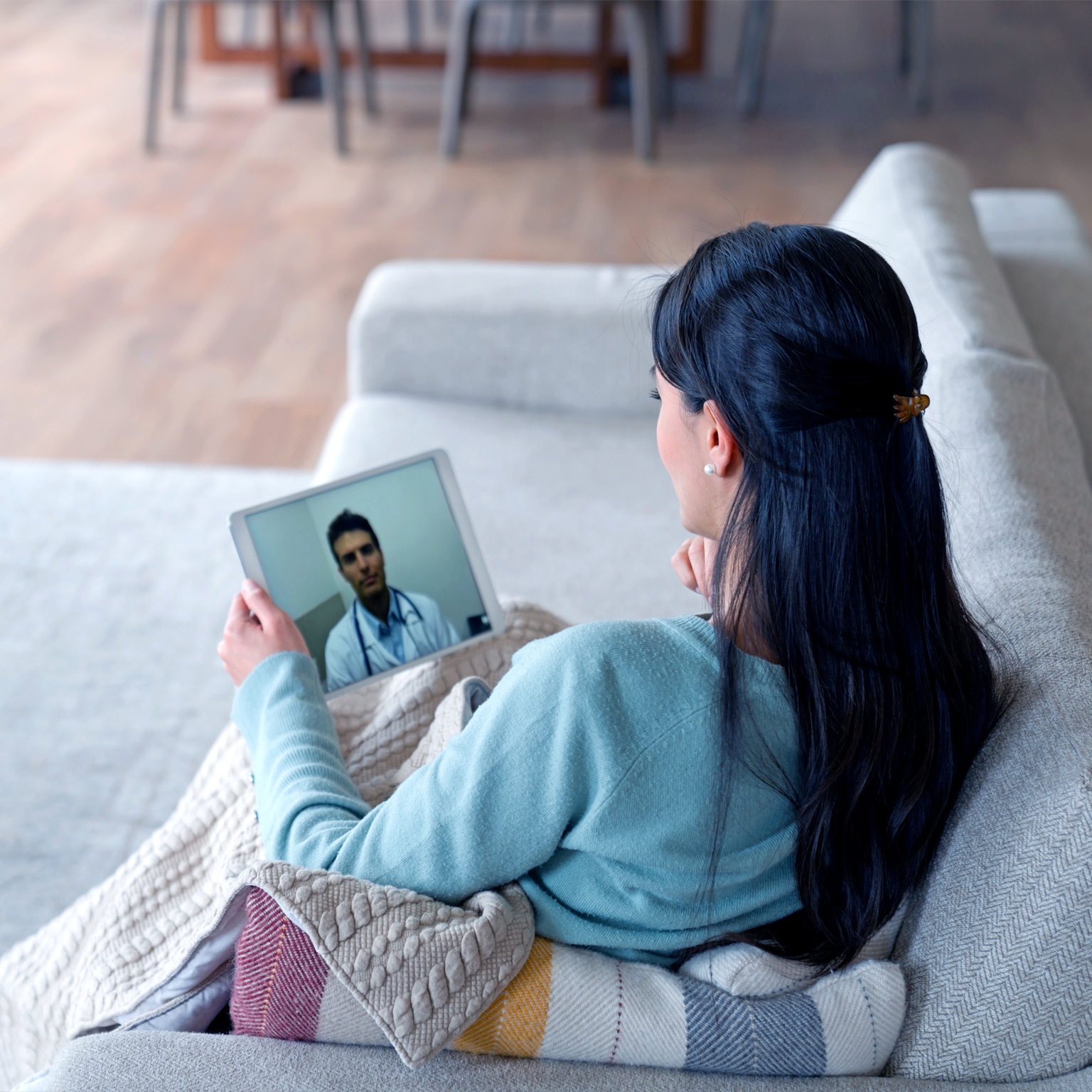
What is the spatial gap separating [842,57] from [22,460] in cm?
366

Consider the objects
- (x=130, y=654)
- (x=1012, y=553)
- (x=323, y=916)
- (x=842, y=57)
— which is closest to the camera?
(x=323, y=916)

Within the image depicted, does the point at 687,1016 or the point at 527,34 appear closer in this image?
the point at 687,1016

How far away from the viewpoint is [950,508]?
1.07 metres

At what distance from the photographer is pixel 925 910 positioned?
0.80 m

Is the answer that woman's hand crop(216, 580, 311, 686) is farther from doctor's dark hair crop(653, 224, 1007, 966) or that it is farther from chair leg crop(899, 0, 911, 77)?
chair leg crop(899, 0, 911, 77)

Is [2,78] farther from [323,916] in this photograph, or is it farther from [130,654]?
[323,916]

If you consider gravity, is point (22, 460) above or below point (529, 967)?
below

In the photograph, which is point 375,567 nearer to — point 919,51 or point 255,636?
point 255,636

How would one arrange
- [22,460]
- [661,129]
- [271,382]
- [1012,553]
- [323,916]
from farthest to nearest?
[661,129], [271,382], [22,460], [1012,553], [323,916]

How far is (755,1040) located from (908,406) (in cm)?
41

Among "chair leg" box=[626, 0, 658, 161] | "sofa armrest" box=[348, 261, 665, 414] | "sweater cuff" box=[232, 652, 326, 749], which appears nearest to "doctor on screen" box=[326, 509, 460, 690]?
"sweater cuff" box=[232, 652, 326, 749]

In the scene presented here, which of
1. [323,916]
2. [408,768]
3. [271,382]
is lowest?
[271,382]

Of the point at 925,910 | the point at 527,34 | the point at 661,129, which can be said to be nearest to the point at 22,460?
the point at 925,910

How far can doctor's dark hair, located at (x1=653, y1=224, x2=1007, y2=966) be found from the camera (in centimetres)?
69
